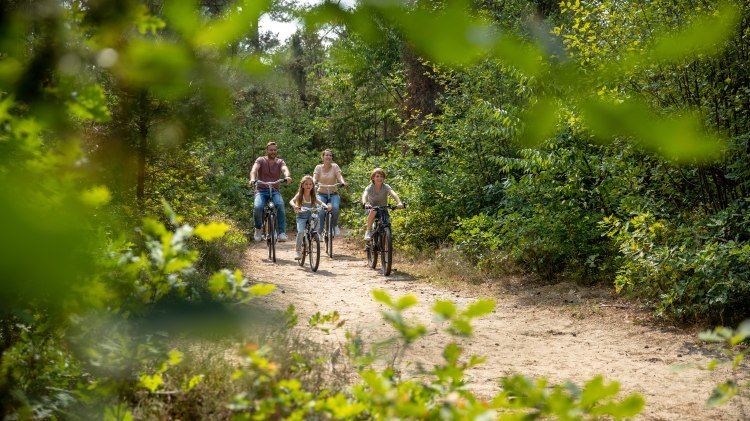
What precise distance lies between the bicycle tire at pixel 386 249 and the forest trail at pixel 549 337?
0.28 metres

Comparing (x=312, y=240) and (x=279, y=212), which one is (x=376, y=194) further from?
(x=279, y=212)

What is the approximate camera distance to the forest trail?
14.1 feet

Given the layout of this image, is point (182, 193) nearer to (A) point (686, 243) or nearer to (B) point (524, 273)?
(B) point (524, 273)

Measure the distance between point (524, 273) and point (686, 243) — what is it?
3028 millimetres

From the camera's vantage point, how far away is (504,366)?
488cm

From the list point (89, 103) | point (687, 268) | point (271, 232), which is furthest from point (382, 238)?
point (89, 103)

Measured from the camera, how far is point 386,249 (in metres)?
9.72

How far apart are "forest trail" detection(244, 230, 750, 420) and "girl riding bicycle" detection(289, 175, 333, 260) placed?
1.15 m

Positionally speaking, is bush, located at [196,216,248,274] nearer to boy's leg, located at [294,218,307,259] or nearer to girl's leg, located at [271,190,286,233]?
girl's leg, located at [271,190,286,233]

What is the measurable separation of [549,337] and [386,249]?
413 cm

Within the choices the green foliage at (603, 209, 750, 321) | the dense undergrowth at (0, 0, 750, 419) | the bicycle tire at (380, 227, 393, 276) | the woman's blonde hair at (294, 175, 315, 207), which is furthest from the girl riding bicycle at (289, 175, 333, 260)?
the dense undergrowth at (0, 0, 750, 419)

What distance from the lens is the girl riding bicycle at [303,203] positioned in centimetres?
1043

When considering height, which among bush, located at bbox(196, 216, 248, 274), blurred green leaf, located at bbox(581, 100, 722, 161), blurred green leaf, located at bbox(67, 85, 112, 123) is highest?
blurred green leaf, located at bbox(67, 85, 112, 123)

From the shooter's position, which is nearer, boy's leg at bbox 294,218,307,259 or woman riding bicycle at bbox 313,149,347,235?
boy's leg at bbox 294,218,307,259
